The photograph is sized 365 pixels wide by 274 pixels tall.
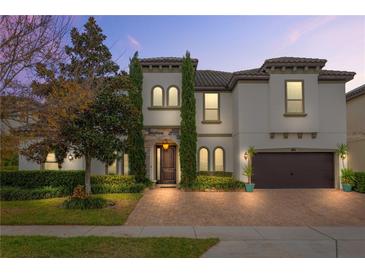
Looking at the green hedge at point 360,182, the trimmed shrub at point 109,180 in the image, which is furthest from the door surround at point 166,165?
the green hedge at point 360,182

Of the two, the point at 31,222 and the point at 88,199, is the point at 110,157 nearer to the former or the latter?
the point at 88,199

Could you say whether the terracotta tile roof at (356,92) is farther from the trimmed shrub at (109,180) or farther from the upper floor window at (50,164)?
the upper floor window at (50,164)

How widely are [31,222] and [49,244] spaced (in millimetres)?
3276

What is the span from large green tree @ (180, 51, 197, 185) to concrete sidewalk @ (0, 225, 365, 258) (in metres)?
8.05

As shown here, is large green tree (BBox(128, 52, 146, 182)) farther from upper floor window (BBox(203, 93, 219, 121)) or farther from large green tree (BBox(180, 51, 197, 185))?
upper floor window (BBox(203, 93, 219, 121))

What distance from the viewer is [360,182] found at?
1703 cm

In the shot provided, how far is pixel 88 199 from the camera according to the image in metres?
12.8

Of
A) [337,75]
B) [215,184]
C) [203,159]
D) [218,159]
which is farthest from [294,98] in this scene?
[215,184]

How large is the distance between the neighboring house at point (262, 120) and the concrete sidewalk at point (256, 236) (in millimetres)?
8888

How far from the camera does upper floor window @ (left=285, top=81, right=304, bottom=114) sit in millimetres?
18109

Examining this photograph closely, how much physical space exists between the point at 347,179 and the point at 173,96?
36.6 feet

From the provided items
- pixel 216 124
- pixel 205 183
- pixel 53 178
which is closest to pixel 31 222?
pixel 53 178

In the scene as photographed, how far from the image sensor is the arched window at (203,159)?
19.8 m

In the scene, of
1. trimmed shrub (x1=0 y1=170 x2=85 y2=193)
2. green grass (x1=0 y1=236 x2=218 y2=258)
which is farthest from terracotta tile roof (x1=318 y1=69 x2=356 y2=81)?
trimmed shrub (x1=0 y1=170 x2=85 y2=193)
